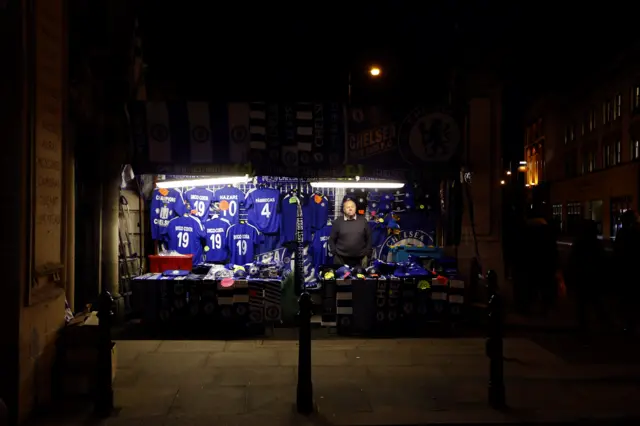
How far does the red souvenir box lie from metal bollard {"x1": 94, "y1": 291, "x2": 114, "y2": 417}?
5478mm

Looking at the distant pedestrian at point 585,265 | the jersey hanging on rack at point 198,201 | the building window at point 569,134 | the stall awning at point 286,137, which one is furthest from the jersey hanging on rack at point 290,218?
the building window at point 569,134

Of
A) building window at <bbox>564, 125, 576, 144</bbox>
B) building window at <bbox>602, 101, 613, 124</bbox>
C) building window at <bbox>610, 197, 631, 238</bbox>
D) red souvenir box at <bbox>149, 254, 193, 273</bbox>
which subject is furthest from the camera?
building window at <bbox>564, 125, 576, 144</bbox>

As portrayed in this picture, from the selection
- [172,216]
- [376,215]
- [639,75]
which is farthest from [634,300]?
[639,75]

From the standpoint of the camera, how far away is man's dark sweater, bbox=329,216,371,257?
10625mm

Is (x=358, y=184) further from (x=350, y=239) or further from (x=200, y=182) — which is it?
(x=200, y=182)

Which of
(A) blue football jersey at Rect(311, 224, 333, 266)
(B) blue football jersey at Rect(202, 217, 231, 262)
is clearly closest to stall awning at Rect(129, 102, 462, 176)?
(B) blue football jersey at Rect(202, 217, 231, 262)

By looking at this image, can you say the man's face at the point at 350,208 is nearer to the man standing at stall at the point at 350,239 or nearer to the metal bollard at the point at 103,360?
the man standing at stall at the point at 350,239

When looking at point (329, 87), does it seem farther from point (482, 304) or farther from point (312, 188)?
point (482, 304)

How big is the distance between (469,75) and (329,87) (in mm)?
5964

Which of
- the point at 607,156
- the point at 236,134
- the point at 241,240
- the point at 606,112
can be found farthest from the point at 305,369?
the point at 606,112

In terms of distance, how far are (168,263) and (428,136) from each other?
5.57 m

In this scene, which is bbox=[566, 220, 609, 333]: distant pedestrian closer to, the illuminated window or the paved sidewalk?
the paved sidewalk

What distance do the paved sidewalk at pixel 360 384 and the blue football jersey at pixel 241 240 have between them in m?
3.06

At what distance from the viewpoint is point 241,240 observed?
11.7 metres
